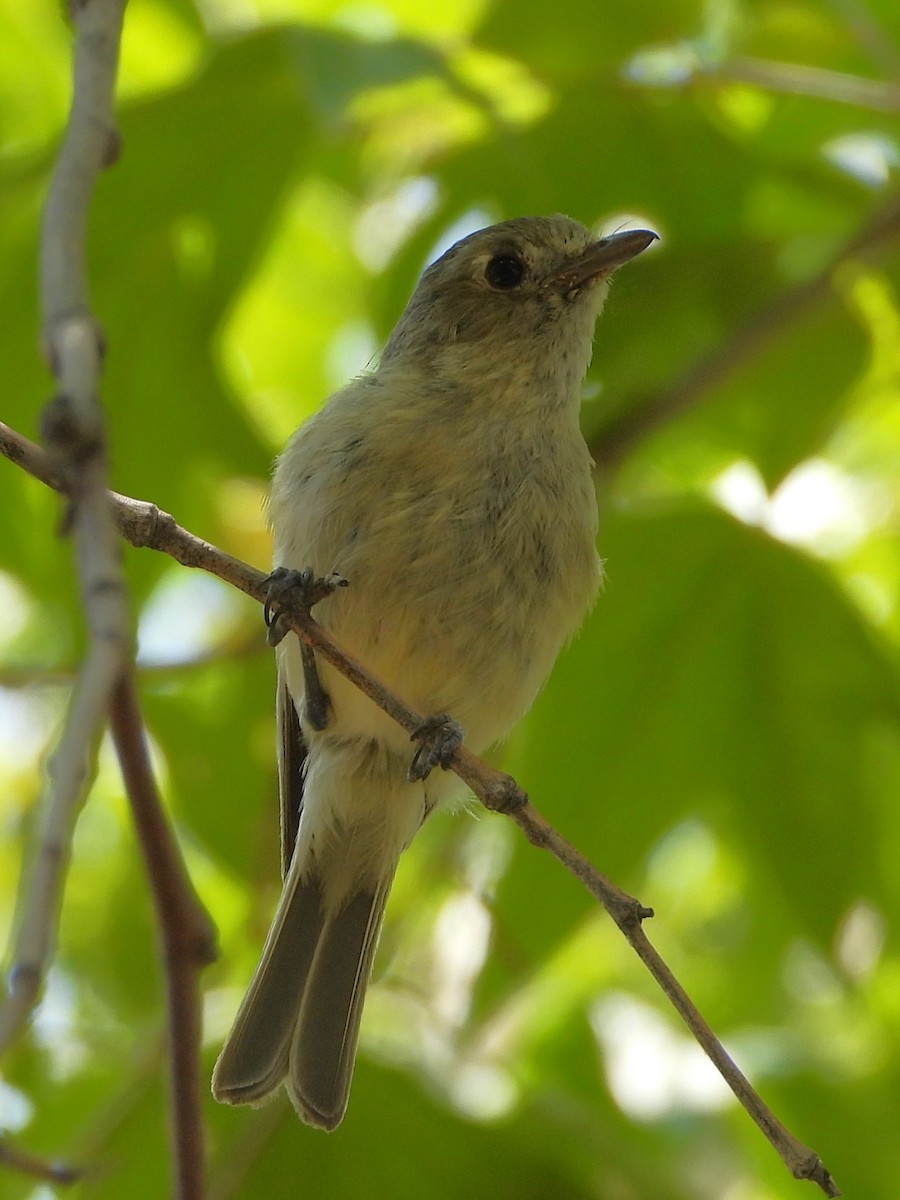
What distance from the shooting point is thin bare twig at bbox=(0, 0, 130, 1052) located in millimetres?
1042

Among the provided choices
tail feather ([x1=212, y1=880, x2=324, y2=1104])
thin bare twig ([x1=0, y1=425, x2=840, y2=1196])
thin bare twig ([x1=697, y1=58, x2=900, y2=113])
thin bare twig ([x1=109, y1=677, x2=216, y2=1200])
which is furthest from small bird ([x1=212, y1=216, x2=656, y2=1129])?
thin bare twig ([x1=109, y1=677, x2=216, y2=1200])

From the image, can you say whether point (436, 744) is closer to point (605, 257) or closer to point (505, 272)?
point (605, 257)

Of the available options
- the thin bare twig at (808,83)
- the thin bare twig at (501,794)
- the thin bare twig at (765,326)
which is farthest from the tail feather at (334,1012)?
the thin bare twig at (808,83)

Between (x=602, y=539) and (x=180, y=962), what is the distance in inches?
64.0

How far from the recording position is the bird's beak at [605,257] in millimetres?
3299

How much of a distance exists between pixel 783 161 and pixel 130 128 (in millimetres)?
1482

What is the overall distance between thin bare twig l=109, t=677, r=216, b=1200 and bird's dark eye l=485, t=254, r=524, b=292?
78.5 inches

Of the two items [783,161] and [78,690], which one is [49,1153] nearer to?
[78,690]

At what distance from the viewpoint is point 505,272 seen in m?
3.64

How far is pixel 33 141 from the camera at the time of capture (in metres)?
3.43

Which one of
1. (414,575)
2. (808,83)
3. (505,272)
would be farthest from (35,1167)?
(808,83)

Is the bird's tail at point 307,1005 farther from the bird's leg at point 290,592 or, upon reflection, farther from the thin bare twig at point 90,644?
the bird's leg at point 290,592

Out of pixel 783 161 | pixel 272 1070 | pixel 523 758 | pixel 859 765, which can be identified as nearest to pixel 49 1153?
pixel 272 1070

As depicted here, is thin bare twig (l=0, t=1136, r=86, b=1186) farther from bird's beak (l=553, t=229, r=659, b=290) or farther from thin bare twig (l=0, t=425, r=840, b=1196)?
bird's beak (l=553, t=229, r=659, b=290)
